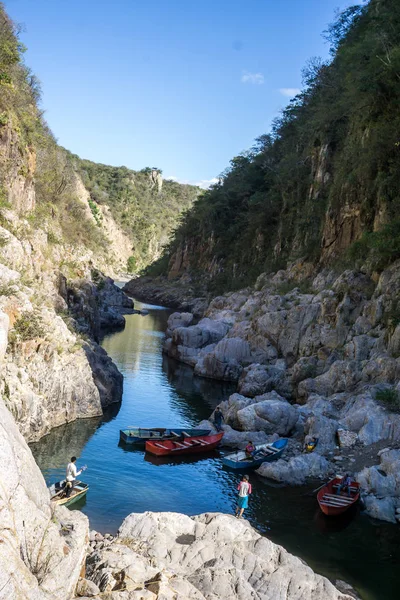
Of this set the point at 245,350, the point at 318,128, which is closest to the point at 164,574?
the point at 245,350

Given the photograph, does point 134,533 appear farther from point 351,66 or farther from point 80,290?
point 351,66

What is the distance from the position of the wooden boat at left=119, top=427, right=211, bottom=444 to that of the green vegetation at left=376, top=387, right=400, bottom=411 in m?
9.22

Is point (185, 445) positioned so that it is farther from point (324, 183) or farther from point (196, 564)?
point (324, 183)

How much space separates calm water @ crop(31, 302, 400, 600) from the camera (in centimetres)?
Answer: 1736

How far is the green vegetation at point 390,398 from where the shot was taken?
2681 centimetres

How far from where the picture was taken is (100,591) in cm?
966

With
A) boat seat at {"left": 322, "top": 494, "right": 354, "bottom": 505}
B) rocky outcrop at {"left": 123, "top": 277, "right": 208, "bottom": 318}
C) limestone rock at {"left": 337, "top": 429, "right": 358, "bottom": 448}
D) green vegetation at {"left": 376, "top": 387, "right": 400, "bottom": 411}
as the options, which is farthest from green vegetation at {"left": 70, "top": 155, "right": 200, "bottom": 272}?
boat seat at {"left": 322, "top": 494, "right": 354, "bottom": 505}

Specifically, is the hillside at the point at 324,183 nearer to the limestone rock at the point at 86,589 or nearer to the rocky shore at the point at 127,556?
the rocky shore at the point at 127,556

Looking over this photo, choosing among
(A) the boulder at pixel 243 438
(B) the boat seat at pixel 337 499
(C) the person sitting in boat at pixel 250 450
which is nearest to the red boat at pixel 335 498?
(B) the boat seat at pixel 337 499

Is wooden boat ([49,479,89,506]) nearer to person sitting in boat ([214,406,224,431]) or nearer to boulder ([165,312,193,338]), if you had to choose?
person sitting in boat ([214,406,224,431])

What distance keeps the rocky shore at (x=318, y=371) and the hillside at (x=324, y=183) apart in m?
3.95

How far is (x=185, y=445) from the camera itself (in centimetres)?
2616

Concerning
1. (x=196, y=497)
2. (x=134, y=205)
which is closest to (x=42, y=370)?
(x=196, y=497)

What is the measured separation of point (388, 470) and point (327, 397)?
10.8 m
